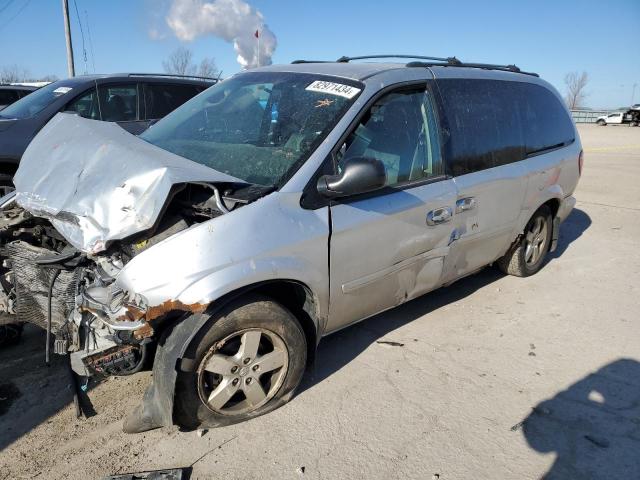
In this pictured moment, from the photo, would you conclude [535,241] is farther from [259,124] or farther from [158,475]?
[158,475]


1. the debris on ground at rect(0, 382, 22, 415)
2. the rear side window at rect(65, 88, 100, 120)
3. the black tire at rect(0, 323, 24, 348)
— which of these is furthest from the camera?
the rear side window at rect(65, 88, 100, 120)

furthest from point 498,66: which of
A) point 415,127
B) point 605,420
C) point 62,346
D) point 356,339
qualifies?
point 62,346

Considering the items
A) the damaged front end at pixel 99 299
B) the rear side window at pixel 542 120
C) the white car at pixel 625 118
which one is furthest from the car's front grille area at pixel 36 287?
the white car at pixel 625 118

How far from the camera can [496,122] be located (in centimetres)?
394

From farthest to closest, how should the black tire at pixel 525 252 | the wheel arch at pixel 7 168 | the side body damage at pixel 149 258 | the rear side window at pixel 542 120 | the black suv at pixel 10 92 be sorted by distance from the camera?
the black suv at pixel 10 92 → the wheel arch at pixel 7 168 → the black tire at pixel 525 252 → the rear side window at pixel 542 120 → the side body damage at pixel 149 258

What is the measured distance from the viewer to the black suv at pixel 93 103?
228 inches

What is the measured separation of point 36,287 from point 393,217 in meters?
2.09

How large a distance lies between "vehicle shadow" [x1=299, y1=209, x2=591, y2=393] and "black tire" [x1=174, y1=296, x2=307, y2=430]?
244 mm

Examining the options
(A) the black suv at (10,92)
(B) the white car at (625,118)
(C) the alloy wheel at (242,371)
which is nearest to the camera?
(C) the alloy wheel at (242,371)

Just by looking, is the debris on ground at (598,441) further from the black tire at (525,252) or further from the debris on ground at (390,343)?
the black tire at (525,252)

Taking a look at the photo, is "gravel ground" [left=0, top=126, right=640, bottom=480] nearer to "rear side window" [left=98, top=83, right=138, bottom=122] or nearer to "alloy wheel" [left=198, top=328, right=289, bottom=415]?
"alloy wheel" [left=198, top=328, right=289, bottom=415]

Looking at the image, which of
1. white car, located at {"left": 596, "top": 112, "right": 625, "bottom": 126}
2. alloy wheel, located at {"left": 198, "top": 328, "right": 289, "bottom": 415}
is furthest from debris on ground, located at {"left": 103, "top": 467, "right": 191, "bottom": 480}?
white car, located at {"left": 596, "top": 112, "right": 625, "bottom": 126}

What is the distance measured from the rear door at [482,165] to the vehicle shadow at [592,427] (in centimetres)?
116

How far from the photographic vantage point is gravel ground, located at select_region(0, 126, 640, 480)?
2.46m
